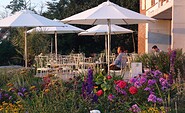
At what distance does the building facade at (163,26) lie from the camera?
14.5 meters

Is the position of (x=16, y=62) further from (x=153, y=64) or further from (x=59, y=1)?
(x=153, y=64)

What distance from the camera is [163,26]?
73.6ft

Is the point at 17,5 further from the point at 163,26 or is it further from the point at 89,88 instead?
the point at 89,88

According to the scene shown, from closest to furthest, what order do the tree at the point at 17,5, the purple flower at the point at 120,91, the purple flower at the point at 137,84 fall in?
1. the purple flower at the point at 120,91
2. the purple flower at the point at 137,84
3. the tree at the point at 17,5

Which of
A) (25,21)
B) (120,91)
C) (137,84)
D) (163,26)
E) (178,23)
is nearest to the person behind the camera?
(120,91)

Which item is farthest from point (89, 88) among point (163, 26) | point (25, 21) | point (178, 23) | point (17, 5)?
point (17, 5)

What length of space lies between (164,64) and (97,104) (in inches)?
229

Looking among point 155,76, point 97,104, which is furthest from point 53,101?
point 155,76

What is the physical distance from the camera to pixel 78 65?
15.9 meters

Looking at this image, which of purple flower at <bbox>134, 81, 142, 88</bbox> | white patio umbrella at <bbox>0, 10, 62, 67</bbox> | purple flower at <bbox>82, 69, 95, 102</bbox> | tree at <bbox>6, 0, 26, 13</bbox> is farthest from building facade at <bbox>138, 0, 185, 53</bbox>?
tree at <bbox>6, 0, 26, 13</bbox>

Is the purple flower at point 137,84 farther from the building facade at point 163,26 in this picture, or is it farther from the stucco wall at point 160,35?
the stucco wall at point 160,35

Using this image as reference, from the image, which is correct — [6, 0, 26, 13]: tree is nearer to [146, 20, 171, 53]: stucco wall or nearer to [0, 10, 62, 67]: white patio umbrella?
[146, 20, 171, 53]: stucco wall

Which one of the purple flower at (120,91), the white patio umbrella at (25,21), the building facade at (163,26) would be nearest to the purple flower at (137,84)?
the purple flower at (120,91)

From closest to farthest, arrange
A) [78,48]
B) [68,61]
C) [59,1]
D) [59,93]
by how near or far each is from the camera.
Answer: [59,93], [68,61], [78,48], [59,1]
